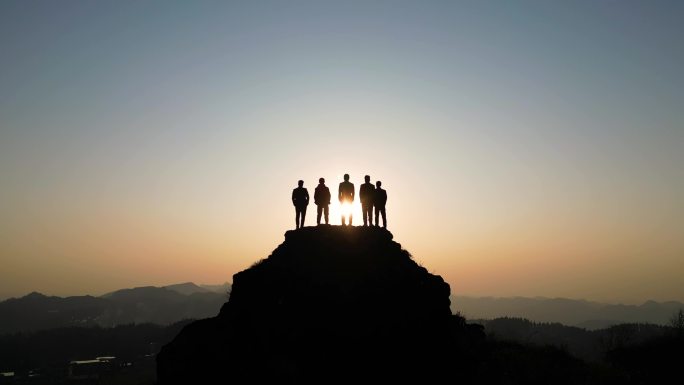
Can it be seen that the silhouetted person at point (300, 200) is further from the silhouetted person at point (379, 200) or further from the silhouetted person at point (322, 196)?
the silhouetted person at point (379, 200)

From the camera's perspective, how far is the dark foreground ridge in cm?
2172

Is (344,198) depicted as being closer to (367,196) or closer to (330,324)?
(367,196)

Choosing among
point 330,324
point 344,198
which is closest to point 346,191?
point 344,198

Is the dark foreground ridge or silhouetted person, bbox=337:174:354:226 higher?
silhouetted person, bbox=337:174:354:226

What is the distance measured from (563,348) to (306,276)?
1967 centimetres

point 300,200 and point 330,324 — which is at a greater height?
point 300,200

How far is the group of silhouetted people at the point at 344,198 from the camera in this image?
2814 centimetres

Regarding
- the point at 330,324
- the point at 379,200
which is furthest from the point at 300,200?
the point at 330,324

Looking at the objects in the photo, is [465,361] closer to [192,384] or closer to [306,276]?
[306,276]

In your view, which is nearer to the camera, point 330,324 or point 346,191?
point 330,324

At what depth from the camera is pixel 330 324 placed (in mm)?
22812

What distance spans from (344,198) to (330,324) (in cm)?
770

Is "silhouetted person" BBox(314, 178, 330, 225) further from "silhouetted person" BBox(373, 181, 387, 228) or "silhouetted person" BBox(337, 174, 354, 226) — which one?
"silhouetted person" BBox(373, 181, 387, 228)

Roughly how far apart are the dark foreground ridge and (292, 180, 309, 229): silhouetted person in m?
1.01
